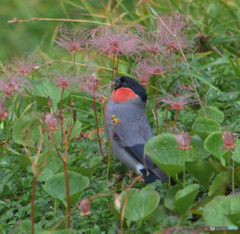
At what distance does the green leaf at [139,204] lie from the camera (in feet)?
7.08

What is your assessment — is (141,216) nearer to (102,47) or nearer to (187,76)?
(102,47)

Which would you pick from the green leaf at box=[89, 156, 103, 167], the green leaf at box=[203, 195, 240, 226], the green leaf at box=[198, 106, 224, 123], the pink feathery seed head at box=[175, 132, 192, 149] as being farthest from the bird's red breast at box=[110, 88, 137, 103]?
the green leaf at box=[203, 195, 240, 226]

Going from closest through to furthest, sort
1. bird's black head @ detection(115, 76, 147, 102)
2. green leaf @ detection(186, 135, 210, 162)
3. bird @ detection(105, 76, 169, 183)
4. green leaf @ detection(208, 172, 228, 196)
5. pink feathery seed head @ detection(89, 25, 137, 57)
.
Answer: green leaf @ detection(208, 172, 228, 196), green leaf @ detection(186, 135, 210, 162), bird @ detection(105, 76, 169, 183), pink feathery seed head @ detection(89, 25, 137, 57), bird's black head @ detection(115, 76, 147, 102)

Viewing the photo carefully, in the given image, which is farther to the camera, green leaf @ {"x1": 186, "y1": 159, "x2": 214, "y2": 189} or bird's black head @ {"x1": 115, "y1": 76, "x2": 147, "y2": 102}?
bird's black head @ {"x1": 115, "y1": 76, "x2": 147, "y2": 102}

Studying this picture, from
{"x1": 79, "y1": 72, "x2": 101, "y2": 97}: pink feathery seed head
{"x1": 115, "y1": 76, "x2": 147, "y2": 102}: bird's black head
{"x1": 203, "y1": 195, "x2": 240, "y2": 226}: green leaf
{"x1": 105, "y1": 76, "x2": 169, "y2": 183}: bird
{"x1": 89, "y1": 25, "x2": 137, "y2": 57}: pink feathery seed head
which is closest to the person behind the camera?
{"x1": 203, "y1": 195, "x2": 240, "y2": 226}: green leaf

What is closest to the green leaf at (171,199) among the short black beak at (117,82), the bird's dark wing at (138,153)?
the bird's dark wing at (138,153)

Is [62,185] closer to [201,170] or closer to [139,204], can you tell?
[139,204]

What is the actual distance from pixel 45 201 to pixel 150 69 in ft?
3.43

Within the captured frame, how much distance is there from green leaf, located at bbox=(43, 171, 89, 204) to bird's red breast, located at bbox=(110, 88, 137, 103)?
4.35 feet

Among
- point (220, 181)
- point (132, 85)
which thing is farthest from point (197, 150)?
point (132, 85)

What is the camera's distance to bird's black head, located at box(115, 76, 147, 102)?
3.48 metres

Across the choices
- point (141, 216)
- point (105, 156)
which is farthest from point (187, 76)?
point (141, 216)

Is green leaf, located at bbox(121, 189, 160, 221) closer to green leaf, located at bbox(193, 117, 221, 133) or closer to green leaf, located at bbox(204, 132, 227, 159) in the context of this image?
green leaf, located at bbox(204, 132, 227, 159)

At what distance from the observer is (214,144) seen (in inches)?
94.7
